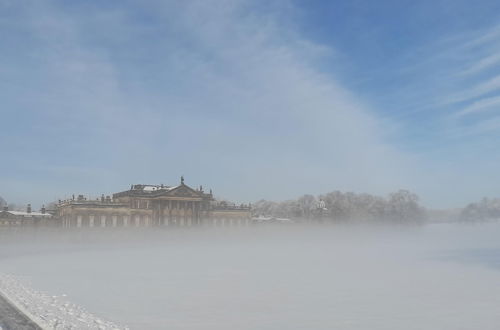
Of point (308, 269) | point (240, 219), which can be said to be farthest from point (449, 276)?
point (240, 219)

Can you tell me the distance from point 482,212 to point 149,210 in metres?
127

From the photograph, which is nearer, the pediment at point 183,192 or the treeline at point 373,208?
the pediment at point 183,192

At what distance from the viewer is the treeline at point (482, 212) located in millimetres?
172000

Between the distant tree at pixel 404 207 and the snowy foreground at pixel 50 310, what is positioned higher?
the distant tree at pixel 404 207

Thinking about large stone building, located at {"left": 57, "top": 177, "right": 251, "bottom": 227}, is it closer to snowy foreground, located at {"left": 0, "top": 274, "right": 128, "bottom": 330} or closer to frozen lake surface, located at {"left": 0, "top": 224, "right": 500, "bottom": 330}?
frozen lake surface, located at {"left": 0, "top": 224, "right": 500, "bottom": 330}

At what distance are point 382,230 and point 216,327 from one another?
359 feet

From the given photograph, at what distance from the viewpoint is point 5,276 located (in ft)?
94.7

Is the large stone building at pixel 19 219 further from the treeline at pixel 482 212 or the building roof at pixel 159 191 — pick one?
the treeline at pixel 482 212

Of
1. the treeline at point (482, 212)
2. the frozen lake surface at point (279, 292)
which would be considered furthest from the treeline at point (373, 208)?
the frozen lake surface at point (279, 292)

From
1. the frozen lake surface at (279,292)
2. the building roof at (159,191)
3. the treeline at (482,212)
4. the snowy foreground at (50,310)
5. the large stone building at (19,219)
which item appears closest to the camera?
the snowy foreground at (50,310)

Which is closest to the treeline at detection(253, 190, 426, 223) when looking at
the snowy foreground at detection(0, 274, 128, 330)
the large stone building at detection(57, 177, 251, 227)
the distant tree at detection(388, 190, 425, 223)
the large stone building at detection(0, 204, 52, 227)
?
the distant tree at detection(388, 190, 425, 223)

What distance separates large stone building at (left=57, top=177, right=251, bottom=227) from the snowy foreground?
6236 cm

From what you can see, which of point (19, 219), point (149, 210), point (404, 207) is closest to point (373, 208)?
point (404, 207)

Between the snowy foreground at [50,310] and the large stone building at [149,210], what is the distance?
6236cm
